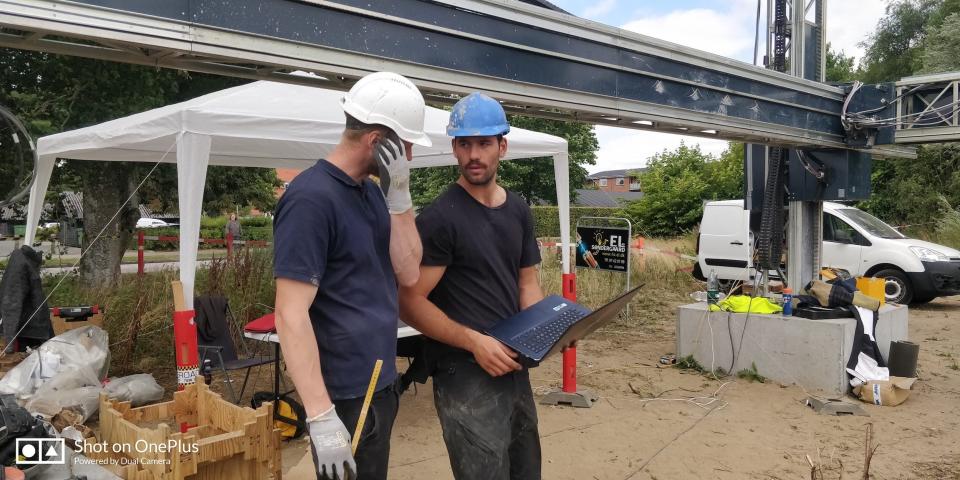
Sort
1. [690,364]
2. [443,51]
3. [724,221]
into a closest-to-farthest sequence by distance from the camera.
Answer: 1. [443,51]
2. [690,364]
3. [724,221]

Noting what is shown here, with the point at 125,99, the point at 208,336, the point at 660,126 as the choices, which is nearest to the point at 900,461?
the point at 660,126

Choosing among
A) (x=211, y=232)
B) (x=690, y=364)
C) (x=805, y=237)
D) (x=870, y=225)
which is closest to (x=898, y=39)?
(x=870, y=225)

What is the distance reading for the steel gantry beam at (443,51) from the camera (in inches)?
99.8

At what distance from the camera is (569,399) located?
565 centimetres

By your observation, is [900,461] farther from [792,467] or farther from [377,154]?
[377,154]

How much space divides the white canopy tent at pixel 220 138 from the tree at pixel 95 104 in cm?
265

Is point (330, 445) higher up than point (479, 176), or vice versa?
point (479, 176)

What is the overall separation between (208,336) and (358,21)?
3573 mm

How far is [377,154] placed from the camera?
6.48ft

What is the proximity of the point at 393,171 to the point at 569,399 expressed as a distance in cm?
402

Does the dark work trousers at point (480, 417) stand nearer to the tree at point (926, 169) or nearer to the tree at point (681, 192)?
the tree at point (926, 169)

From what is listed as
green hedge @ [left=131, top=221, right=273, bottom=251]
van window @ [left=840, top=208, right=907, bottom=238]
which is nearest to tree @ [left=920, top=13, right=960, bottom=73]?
van window @ [left=840, top=208, right=907, bottom=238]

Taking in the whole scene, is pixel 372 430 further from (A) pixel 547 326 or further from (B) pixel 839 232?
(B) pixel 839 232

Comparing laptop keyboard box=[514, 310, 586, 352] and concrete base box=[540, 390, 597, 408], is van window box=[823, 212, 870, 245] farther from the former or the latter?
laptop keyboard box=[514, 310, 586, 352]
